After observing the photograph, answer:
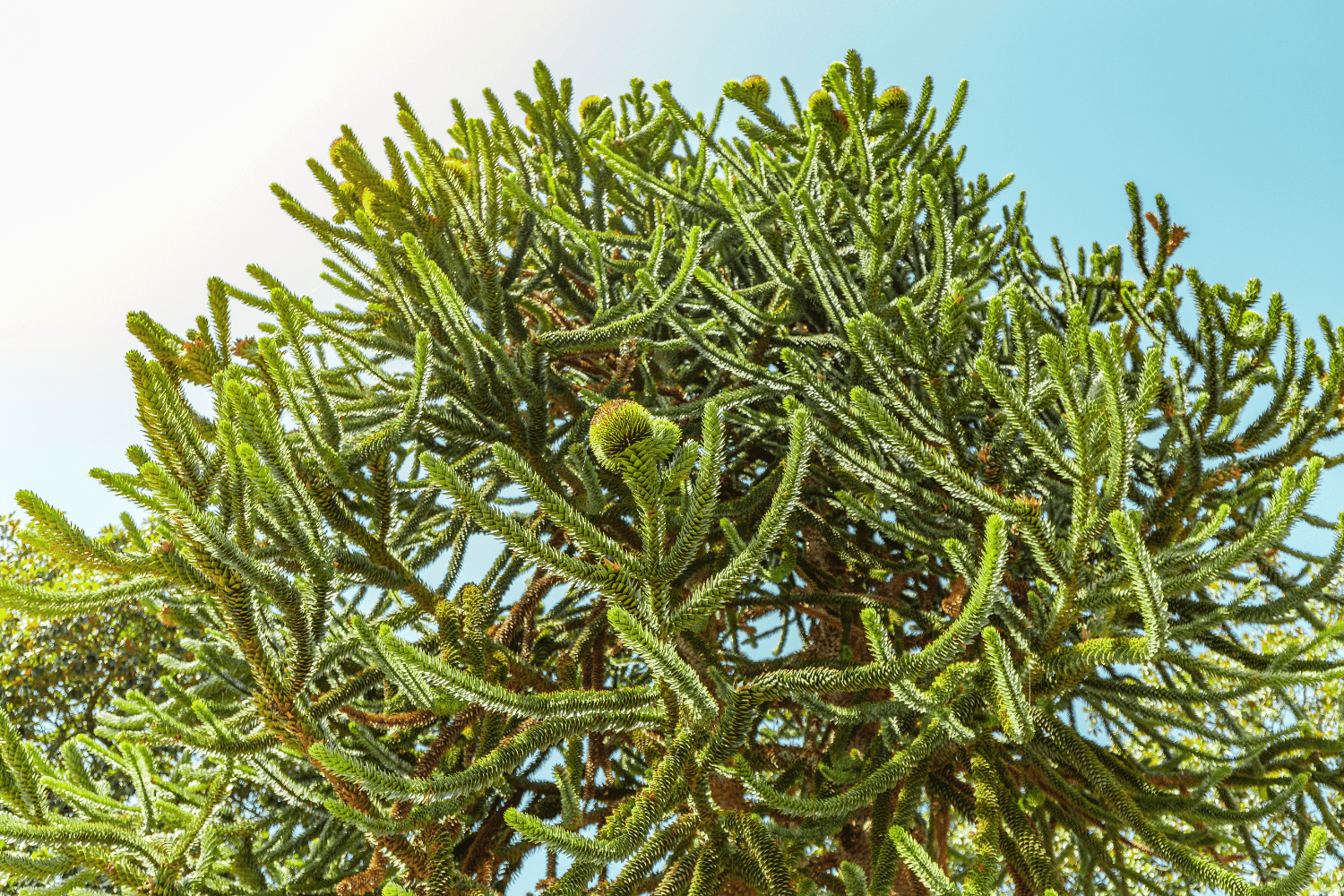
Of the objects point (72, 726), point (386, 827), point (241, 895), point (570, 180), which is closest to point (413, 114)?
point (570, 180)

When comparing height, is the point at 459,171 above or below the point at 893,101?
below

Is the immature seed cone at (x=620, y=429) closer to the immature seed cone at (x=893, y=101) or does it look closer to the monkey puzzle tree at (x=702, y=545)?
the monkey puzzle tree at (x=702, y=545)

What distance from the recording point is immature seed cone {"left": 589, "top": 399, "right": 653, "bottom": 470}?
1.45 metres

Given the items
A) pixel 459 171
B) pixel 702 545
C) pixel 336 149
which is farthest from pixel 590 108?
pixel 702 545

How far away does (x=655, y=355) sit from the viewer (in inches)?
175

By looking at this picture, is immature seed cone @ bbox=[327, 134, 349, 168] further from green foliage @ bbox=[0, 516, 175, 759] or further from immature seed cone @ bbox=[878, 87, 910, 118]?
green foliage @ bbox=[0, 516, 175, 759]

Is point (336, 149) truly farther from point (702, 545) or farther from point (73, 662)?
point (73, 662)

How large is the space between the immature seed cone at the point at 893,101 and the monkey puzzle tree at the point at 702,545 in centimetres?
2

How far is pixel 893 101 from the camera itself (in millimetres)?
4367

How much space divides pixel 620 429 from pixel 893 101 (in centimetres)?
365

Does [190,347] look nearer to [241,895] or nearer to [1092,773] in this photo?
[241,895]

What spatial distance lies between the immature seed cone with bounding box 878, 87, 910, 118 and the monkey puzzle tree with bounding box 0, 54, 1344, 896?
0.02 metres

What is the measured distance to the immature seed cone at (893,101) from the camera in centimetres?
437

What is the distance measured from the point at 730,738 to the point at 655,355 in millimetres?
2712
